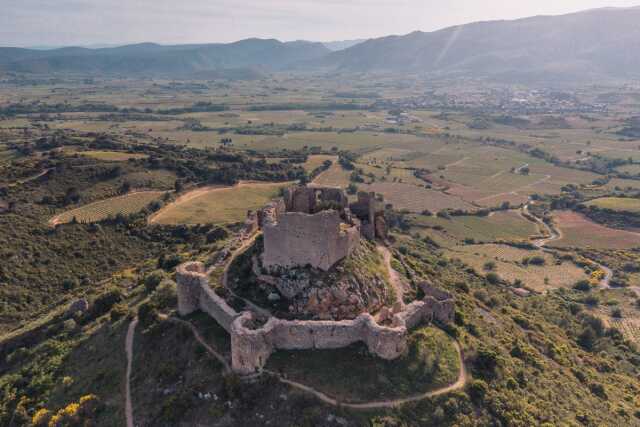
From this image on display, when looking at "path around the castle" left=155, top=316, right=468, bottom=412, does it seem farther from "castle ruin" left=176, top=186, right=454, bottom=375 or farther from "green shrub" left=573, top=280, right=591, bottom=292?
"green shrub" left=573, top=280, right=591, bottom=292

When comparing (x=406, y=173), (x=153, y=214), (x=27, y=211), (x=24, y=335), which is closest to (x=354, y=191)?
(x=406, y=173)

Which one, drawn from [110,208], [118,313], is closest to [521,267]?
[118,313]

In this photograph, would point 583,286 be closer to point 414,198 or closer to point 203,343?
point 414,198

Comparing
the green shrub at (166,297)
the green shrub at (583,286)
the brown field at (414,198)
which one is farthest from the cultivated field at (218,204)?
the green shrub at (583,286)

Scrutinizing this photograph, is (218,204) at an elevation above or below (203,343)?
below

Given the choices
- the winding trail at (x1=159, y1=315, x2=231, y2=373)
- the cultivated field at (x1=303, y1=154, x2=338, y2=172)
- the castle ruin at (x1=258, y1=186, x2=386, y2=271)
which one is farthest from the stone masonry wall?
the cultivated field at (x1=303, y1=154, x2=338, y2=172)

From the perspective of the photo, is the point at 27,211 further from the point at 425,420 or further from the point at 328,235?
the point at 425,420
